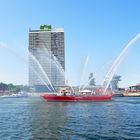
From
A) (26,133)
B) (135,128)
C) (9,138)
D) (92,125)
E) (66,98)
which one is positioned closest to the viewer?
(9,138)

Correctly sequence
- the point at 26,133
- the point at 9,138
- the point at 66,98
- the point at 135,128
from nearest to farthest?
the point at 9,138
the point at 26,133
the point at 135,128
the point at 66,98

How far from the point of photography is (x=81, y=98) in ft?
383

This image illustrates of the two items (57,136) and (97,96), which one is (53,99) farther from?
(57,136)

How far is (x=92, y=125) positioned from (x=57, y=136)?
9.61 metres

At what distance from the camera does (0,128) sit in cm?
4209

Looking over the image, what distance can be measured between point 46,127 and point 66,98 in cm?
7294

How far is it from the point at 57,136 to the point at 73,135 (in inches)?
72.1

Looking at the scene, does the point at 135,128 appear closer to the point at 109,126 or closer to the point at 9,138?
the point at 109,126

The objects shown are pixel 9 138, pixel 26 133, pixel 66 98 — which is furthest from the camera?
pixel 66 98

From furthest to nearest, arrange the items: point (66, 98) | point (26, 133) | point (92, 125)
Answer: point (66, 98) → point (92, 125) → point (26, 133)

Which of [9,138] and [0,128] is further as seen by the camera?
[0,128]

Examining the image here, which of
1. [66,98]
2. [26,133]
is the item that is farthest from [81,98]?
[26,133]

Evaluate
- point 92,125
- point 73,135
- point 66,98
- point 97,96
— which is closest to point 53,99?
point 66,98

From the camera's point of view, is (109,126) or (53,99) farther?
(53,99)
